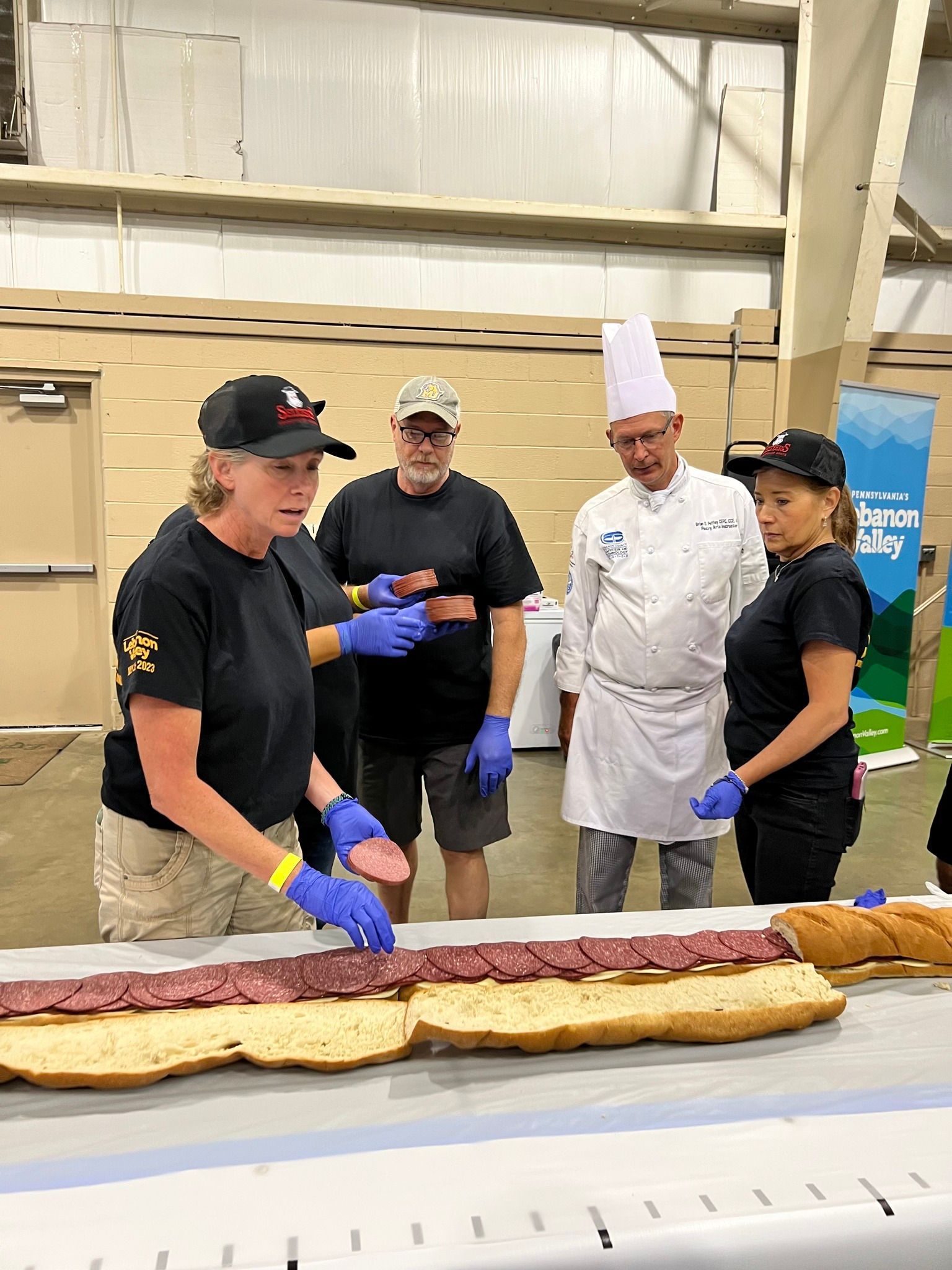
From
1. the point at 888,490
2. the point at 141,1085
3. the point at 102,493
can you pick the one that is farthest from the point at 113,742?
the point at 888,490

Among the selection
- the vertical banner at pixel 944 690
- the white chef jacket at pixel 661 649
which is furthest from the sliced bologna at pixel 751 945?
the vertical banner at pixel 944 690

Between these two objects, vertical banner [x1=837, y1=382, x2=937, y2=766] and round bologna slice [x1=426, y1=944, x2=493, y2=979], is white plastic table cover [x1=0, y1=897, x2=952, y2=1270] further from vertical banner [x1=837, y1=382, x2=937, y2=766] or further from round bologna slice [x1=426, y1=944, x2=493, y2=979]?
vertical banner [x1=837, y1=382, x2=937, y2=766]

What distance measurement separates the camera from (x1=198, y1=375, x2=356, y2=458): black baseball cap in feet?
4.00

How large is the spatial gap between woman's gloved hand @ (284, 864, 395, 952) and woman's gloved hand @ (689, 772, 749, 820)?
2.58ft

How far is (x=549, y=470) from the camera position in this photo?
5.09 m

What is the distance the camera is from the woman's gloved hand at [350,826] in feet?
4.70

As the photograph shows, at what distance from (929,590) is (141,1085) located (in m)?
5.79

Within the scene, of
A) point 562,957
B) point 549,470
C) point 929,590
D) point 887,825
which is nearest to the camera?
point 562,957

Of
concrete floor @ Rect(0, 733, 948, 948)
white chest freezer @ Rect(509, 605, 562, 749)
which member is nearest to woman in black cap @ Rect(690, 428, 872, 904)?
concrete floor @ Rect(0, 733, 948, 948)

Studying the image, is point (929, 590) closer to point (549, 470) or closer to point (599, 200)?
point (549, 470)

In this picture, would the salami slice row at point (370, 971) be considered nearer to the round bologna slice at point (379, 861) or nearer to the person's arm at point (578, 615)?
the round bologna slice at point (379, 861)

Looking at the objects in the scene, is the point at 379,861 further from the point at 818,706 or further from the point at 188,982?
the point at 818,706

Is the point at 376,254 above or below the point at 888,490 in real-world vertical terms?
above

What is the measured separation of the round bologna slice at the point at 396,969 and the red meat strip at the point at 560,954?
0.18 meters
